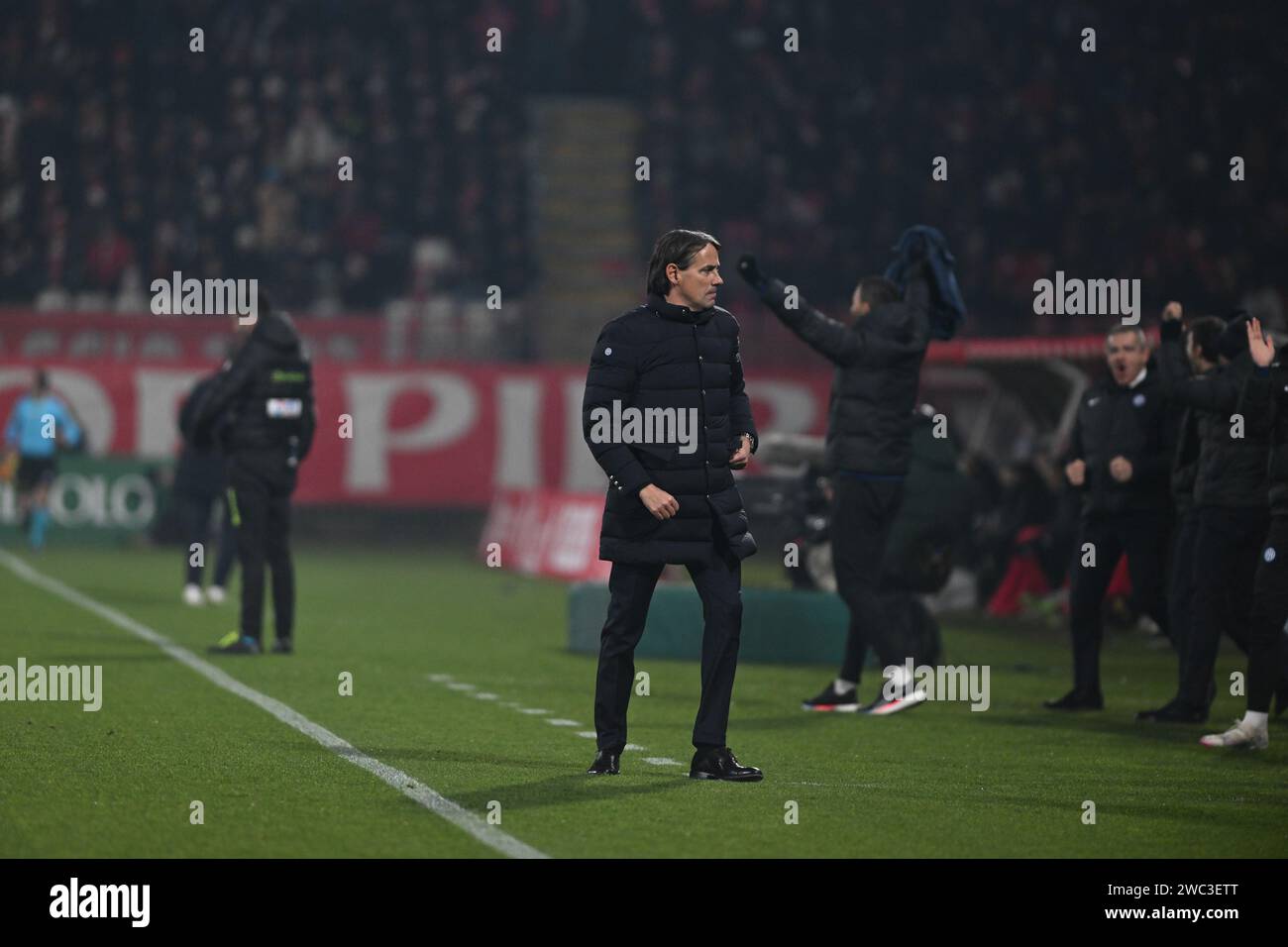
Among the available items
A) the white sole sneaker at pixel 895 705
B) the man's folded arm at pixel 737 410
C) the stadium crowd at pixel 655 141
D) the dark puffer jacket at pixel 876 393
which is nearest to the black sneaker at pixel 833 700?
the white sole sneaker at pixel 895 705

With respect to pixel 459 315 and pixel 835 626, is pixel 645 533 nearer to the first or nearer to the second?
pixel 835 626

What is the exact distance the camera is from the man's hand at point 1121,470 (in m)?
12.0

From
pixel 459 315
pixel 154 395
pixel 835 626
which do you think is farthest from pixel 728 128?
pixel 835 626

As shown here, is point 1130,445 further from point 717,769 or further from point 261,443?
point 261,443

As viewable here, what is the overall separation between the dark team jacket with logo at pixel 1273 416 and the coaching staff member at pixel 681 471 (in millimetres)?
2700

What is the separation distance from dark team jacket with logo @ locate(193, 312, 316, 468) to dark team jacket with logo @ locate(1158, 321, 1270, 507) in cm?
586

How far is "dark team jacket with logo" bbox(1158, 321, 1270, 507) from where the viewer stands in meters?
10.8

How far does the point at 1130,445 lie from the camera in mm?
12141

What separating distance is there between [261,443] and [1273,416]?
6.70 m

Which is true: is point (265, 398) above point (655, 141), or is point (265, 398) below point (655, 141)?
below

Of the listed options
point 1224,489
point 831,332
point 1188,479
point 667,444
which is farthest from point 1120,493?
point 667,444

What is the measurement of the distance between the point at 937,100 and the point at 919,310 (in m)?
23.2
